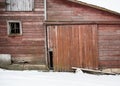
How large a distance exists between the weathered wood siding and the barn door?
0.36 meters

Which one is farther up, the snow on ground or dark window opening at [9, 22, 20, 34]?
dark window opening at [9, 22, 20, 34]

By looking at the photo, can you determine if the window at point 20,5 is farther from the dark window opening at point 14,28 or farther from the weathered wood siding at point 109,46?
the weathered wood siding at point 109,46

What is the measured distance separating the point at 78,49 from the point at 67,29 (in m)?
1.35

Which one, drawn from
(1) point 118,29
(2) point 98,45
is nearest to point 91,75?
(2) point 98,45

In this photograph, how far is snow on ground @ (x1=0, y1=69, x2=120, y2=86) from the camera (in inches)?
572

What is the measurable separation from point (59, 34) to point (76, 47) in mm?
1265

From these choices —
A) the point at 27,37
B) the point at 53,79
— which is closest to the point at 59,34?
the point at 27,37

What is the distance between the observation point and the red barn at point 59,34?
61.9 feet

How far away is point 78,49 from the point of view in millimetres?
18875

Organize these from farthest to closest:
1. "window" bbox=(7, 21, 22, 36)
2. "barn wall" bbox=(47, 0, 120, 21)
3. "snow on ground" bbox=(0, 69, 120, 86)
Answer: "window" bbox=(7, 21, 22, 36)
"barn wall" bbox=(47, 0, 120, 21)
"snow on ground" bbox=(0, 69, 120, 86)

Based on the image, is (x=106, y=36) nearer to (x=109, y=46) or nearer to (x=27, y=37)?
(x=109, y=46)

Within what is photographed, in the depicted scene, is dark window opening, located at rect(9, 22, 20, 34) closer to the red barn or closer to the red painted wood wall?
the red barn

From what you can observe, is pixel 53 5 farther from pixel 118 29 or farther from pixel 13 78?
pixel 13 78

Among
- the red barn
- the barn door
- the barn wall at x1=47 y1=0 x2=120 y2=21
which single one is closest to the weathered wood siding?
the red barn
